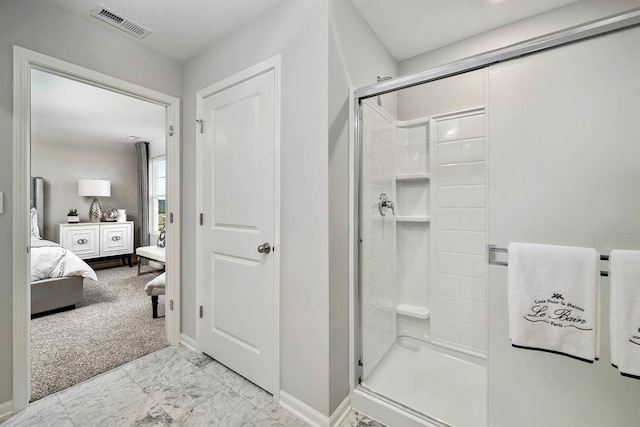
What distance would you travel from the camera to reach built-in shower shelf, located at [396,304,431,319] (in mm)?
2263

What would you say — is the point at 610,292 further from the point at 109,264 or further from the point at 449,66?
the point at 109,264

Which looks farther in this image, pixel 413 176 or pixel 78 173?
pixel 78 173

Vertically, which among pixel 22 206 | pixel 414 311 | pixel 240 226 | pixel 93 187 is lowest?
pixel 414 311

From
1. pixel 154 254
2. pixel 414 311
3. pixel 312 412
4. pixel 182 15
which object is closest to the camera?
pixel 312 412

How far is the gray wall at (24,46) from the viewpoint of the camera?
154 centimetres

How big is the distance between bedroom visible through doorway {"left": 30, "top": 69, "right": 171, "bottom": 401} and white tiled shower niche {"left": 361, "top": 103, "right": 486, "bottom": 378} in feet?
6.28

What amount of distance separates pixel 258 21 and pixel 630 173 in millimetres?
2042

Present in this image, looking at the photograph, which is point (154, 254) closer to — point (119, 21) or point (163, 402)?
point (163, 402)

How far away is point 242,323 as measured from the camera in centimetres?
191

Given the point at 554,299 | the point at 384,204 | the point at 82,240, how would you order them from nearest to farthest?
1. the point at 554,299
2. the point at 384,204
3. the point at 82,240

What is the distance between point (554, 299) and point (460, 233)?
1.12m

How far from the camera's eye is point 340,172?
62.1 inches

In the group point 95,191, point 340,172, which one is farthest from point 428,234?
point 95,191

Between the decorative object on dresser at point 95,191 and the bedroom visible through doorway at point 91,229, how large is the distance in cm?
2
